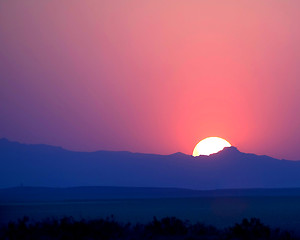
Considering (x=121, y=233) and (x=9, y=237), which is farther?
(x=121, y=233)

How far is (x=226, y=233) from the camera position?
2416 centimetres

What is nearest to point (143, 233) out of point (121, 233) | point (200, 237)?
point (121, 233)

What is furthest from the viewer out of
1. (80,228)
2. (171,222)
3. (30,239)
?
(171,222)

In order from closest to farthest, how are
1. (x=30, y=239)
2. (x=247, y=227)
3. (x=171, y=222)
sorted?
(x=30, y=239), (x=247, y=227), (x=171, y=222)

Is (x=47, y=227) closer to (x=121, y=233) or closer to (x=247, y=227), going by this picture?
(x=121, y=233)

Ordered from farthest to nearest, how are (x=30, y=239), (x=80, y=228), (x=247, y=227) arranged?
(x=247, y=227)
(x=80, y=228)
(x=30, y=239)

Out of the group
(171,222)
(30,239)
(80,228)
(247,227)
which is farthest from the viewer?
(171,222)

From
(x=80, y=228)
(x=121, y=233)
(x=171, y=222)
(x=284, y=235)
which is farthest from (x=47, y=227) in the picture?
(x=284, y=235)

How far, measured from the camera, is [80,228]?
23375mm

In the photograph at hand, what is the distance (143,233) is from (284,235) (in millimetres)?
5772

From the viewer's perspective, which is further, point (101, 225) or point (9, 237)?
point (101, 225)

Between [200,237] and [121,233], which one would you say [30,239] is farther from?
[200,237]

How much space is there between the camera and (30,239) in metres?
21.6

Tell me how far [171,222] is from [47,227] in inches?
226
